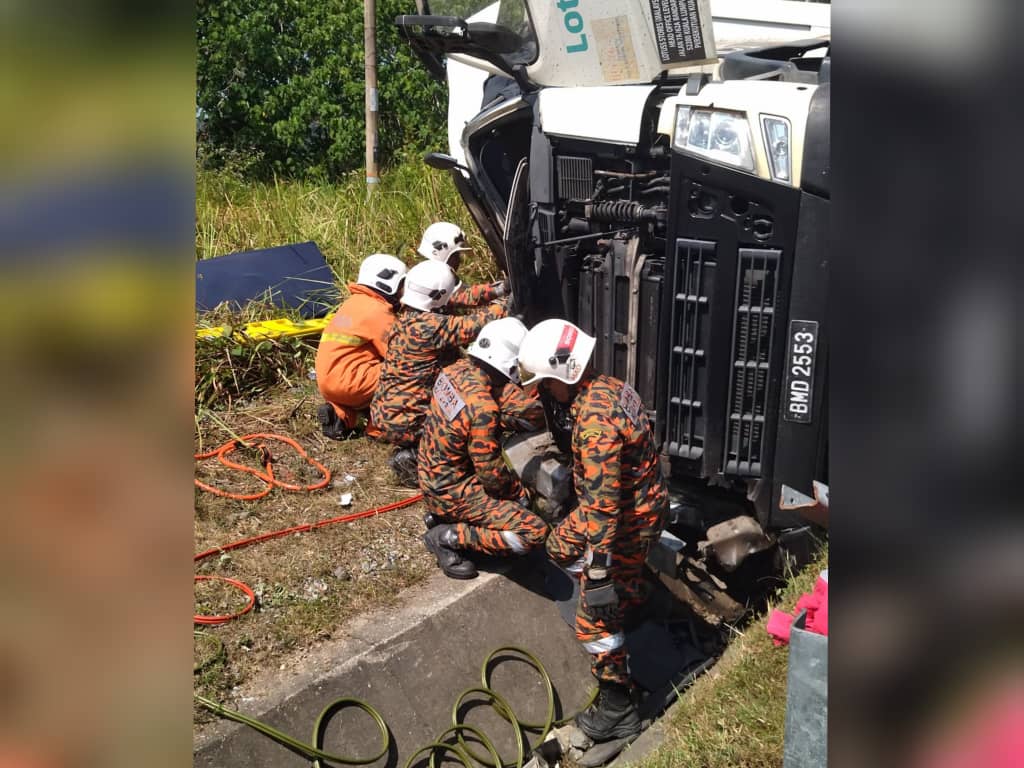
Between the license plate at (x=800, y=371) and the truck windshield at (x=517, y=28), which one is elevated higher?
the truck windshield at (x=517, y=28)

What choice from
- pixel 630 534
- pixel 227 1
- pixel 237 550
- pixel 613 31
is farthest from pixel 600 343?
pixel 227 1

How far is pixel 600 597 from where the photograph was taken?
4652 millimetres

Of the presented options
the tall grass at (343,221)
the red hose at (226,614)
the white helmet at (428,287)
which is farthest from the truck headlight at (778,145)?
the tall grass at (343,221)

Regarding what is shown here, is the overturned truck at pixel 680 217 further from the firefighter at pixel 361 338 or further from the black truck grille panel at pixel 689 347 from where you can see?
the firefighter at pixel 361 338

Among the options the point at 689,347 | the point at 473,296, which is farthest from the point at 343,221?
the point at 689,347

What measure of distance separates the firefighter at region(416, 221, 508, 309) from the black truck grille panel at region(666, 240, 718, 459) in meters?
2.20

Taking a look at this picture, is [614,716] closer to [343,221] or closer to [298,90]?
[343,221]

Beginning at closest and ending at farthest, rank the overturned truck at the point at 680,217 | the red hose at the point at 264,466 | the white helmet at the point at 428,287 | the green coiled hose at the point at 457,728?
1. the green coiled hose at the point at 457,728
2. the overturned truck at the point at 680,217
3. the red hose at the point at 264,466
4. the white helmet at the point at 428,287

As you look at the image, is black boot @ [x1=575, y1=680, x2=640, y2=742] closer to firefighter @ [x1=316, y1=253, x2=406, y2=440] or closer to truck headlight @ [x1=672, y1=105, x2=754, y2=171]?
truck headlight @ [x1=672, y1=105, x2=754, y2=171]

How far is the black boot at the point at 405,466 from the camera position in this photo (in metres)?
6.55

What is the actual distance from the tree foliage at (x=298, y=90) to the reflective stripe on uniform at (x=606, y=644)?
13689mm

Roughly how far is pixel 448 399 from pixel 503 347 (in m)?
0.42

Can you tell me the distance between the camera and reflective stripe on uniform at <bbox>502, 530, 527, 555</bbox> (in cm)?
535
